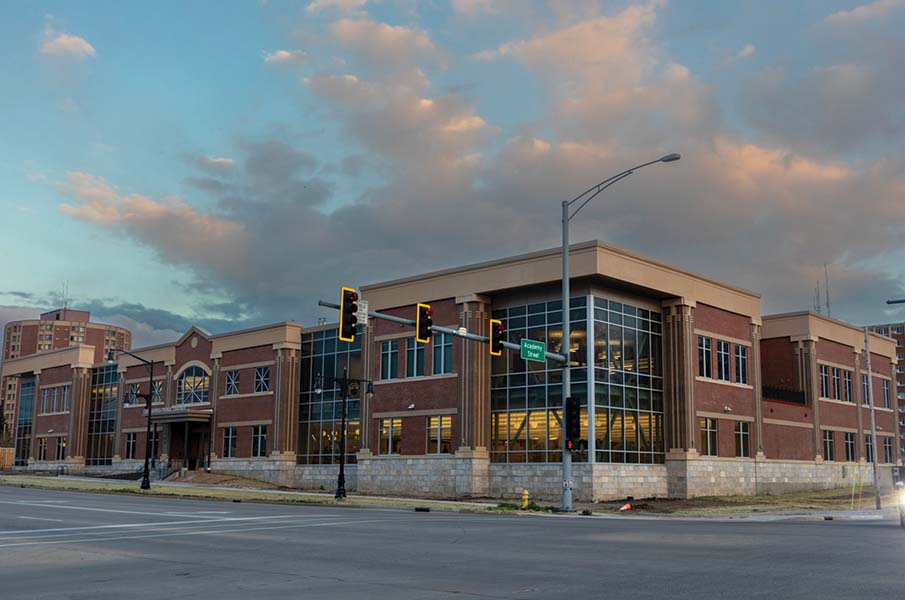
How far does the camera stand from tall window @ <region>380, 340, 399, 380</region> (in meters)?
55.1

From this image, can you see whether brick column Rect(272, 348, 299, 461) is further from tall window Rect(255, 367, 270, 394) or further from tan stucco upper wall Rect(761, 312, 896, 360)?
tan stucco upper wall Rect(761, 312, 896, 360)

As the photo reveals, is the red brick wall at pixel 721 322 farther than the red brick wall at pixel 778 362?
No

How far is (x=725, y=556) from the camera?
51.9ft

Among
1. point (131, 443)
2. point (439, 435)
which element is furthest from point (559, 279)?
point (131, 443)

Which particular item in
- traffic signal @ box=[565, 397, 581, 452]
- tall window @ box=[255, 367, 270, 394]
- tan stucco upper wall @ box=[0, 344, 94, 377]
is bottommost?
traffic signal @ box=[565, 397, 581, 452]

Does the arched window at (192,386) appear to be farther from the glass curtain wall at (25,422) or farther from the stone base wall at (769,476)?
the stone base wall at (769,476)

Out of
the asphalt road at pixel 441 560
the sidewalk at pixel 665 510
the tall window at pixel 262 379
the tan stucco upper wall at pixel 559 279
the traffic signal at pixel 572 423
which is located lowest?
the sidewalk at pixel 665 510

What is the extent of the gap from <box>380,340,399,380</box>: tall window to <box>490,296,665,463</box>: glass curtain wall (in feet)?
22.6

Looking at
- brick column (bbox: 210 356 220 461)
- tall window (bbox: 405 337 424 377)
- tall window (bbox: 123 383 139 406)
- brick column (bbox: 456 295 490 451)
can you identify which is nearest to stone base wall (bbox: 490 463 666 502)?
brick column (bbox: 456 295 490 451)

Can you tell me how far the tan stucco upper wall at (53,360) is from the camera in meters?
87.9

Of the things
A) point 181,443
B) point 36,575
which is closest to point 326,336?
point 181,443

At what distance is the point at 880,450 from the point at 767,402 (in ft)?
65.0

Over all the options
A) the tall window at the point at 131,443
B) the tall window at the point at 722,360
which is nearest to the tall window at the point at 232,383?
the tall window at the point at 131,443

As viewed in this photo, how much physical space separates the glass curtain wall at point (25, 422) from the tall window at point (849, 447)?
78108 millimetres
